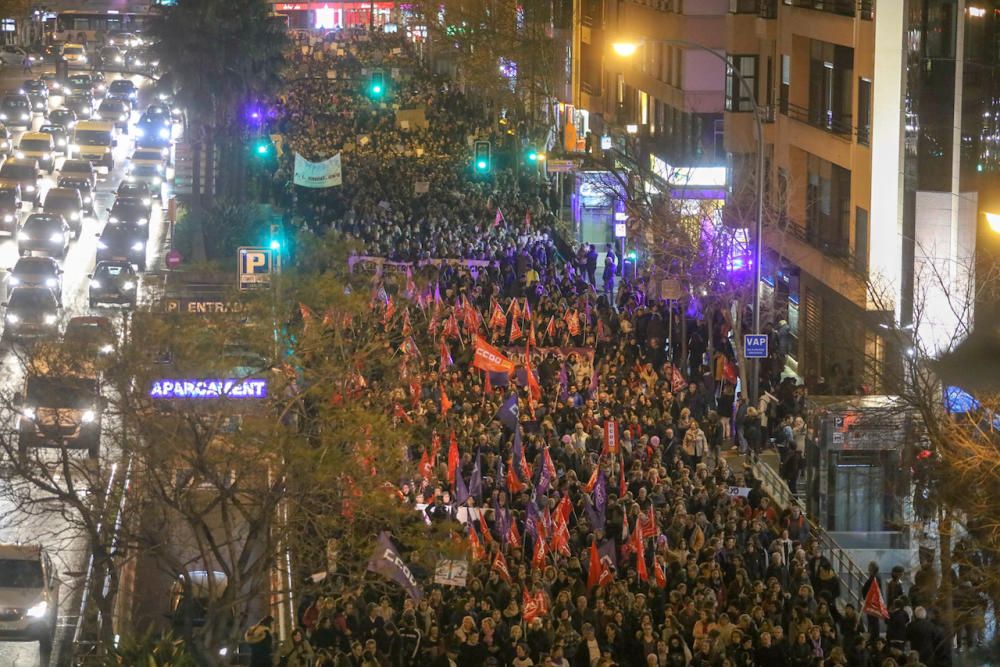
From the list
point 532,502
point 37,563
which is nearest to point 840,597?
point 532,502

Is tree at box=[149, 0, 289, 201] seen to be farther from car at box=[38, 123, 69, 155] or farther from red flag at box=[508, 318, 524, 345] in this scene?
car at box=[38, 123, 69, 155]

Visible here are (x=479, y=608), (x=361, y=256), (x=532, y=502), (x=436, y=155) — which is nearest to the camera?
(x=479, y=608)

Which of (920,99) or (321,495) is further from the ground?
(920,99)

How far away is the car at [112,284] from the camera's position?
1779 inches

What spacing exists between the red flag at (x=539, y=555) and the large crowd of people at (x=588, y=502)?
0.8 inches

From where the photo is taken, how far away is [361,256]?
4391 cm

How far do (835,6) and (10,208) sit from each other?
26.1 m

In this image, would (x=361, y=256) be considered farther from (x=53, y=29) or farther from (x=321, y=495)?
(x=53, y=29)

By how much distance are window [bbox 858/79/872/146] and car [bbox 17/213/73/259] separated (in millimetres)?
22889

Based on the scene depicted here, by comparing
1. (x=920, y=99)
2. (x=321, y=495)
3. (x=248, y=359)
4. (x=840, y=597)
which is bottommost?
(x=840, y=597)

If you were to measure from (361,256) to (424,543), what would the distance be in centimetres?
2097

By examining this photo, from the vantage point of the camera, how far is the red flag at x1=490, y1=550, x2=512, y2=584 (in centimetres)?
2364

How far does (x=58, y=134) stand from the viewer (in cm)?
7625

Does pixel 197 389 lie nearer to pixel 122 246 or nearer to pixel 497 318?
pixel 497 318
